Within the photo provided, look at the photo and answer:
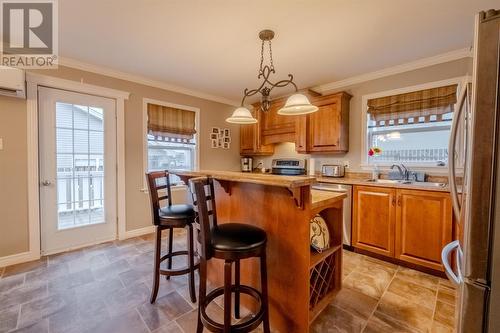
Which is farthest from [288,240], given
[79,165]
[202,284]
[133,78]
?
[133,78]

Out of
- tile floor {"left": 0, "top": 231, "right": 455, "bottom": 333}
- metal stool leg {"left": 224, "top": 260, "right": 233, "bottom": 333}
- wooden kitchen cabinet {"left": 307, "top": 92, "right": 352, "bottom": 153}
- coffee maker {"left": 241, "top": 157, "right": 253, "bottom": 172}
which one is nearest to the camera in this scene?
metal stool leg {"left": 224, "top": 260, "right": 233, "bottom": 333}

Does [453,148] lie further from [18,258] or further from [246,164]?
[18,258]

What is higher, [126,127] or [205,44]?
[205,44]

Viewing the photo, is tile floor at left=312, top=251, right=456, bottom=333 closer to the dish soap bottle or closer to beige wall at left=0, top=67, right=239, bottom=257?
the dish soap bottle

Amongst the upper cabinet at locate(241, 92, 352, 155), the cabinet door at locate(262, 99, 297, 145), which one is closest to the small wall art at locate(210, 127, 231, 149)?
the upper cabinet at locate(241, 92, 352, 155)

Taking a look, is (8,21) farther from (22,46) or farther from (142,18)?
(142,18)

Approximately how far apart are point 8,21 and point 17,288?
260cm

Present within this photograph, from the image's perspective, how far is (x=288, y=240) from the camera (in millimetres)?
1534

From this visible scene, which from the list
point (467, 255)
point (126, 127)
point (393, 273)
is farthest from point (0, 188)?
point (393, 273)

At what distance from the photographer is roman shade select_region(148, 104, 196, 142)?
3.70 metres

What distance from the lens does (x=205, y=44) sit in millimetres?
2541

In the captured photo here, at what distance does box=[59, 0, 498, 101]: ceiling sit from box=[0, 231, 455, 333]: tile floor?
2.57 m

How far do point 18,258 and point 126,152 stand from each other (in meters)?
1.75

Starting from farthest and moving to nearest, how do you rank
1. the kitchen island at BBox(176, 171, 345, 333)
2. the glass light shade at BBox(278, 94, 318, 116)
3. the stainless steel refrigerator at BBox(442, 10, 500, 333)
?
the glass light shade at BBox(278, 94, 318, 116)
the kitchen island at BBox(176, 171, 345, 333)
the stainless steel refrigerator at BBox(442, 10, 500, 333)
